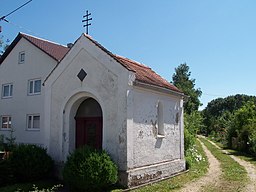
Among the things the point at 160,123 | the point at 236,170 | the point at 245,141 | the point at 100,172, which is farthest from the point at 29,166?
the point at 245,141

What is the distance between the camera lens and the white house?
11.8 metres

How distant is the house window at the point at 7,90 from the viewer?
23.9 meters

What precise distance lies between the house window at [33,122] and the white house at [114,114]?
25.0 ft

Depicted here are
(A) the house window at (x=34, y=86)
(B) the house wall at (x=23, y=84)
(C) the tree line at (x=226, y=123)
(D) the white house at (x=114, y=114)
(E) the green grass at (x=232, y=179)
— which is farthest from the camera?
(C) the tree line at (x=226, y=123)

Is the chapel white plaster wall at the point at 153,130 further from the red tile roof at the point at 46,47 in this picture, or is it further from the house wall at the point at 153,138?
the red tile roof at the point at 46,47

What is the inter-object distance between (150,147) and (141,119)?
145 cm

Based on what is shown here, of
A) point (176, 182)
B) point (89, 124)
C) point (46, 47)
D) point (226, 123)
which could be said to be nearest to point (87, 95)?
point (89, 124)

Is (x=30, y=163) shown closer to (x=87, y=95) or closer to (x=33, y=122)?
(x=87, y=95)

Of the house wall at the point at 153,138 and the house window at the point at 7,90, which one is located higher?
the house window at the point at 7,90

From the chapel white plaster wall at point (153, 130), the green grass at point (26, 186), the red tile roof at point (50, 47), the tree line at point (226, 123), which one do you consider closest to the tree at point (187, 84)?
the tree line at point (226, 123)

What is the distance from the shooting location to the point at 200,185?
12422 mm

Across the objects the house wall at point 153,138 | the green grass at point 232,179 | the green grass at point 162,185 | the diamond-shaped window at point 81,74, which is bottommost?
the green grass at point 232,179

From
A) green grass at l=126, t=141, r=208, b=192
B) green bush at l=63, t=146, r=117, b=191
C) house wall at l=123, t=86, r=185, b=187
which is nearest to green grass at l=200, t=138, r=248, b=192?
green grass at l=126, t=141, r=208, b=192

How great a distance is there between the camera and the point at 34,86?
22328mm
